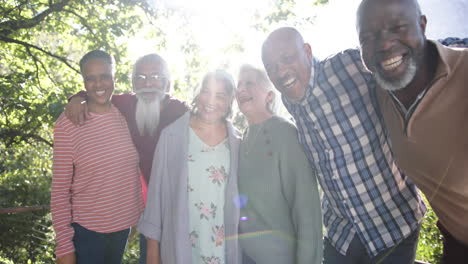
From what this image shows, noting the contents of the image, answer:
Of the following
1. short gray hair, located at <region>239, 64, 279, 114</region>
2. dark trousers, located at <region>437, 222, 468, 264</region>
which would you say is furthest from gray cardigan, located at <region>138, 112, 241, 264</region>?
dark trousers, located at <region>437, 222, 468, 264</region>

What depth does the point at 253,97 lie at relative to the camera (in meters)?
2.52

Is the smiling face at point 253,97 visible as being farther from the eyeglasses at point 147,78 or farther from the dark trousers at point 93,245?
the dark trousers at point 93,245

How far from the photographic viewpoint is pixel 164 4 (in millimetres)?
6703

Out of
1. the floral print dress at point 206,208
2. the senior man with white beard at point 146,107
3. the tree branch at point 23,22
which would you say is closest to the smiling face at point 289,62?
the floral print dress at point 206,208

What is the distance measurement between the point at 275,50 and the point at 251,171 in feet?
2.98

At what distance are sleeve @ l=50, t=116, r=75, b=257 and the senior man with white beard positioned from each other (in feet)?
0.64

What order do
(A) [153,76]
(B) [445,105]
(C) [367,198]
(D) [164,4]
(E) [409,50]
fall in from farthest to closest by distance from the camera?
1. (D) [164,4]
2. (A) [153,76]
3. (C) [367,198]
4. (E) [409,50]
5. (B) [445,105]

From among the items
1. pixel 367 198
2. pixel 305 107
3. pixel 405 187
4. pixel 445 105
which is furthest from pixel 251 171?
pixel 445 105

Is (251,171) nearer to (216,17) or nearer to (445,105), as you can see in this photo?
(445,105)

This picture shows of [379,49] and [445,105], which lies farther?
[379,49]

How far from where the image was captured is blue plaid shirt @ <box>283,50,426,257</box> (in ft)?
6.82

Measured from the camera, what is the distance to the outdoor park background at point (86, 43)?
20.5ft

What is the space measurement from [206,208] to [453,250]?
1.51 metres

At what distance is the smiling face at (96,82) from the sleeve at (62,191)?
361 mm
